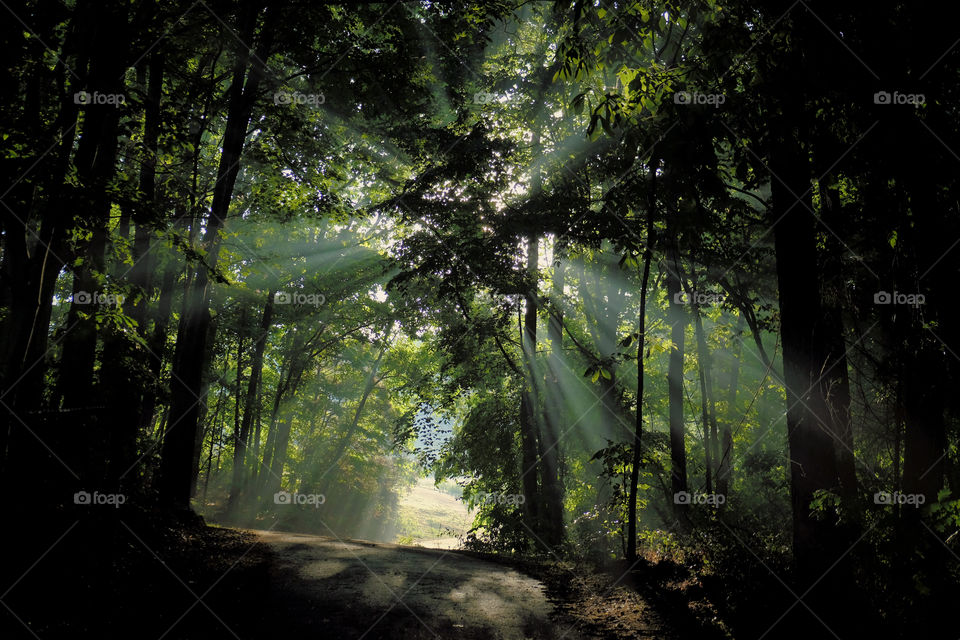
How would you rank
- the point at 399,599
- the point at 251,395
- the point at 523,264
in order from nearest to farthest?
the point at 399,599, the point at 523,264, the point at 251,395

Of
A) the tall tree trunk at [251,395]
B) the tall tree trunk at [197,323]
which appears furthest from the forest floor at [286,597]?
the tall tree trunk at [251,395]

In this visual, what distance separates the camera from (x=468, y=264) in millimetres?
12352

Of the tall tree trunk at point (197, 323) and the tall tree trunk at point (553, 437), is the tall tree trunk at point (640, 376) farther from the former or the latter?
the tall tree trunk at point (197, 323)

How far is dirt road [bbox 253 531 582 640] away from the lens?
198 inches

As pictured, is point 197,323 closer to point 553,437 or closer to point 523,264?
point 523,264

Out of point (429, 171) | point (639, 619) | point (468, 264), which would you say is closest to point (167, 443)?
point (468, 264)

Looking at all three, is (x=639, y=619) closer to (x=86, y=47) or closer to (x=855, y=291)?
(x=855, y=291)

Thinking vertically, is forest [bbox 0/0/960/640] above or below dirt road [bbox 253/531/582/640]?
above

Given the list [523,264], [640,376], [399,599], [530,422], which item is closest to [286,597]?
[399,599]

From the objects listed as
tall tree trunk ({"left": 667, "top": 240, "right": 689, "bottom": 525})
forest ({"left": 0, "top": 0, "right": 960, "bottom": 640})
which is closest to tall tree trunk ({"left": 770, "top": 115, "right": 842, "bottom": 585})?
forest ({"left": 0, "top": 0, "right": 960, "bottom": 640})

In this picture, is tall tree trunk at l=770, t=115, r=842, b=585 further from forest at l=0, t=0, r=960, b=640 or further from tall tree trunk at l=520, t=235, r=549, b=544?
tall tree trunk at l=520, t=235, r=549, b=544

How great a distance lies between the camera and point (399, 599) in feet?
19.7

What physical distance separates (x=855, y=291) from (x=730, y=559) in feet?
11.6

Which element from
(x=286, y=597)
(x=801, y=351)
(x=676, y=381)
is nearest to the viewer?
(x=801, y=351)
